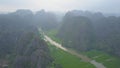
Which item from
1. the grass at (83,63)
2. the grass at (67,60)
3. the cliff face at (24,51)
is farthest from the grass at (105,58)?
the cliff face at (24,51)

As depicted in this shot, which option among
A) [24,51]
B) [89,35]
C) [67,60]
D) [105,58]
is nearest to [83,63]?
[67,60]

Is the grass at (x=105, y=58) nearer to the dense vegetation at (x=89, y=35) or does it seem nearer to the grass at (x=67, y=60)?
the dense vegetation at (x=89, y=35)

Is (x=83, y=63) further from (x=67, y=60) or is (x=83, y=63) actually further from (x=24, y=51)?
(x=24, y=51)

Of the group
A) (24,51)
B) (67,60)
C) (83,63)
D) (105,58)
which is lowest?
(67,60)

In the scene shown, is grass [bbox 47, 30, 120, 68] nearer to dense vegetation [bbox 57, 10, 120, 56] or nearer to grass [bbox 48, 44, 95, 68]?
grass [bbox 48, 44, 95, 68]

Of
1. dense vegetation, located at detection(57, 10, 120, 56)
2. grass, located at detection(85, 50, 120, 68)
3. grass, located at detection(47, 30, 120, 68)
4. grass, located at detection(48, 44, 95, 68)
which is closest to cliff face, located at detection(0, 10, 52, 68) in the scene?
grass, located at detection(48, 44, 95, 68)

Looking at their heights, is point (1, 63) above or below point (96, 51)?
below

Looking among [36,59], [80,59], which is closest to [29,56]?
[36,59]

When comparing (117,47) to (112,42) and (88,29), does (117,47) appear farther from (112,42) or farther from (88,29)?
(88,29)
